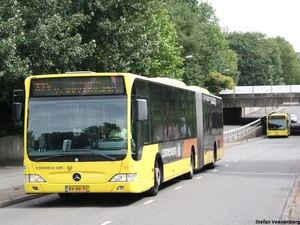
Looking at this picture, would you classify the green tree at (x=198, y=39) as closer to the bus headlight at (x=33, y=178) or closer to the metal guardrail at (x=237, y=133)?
the metal guardrail at (x=237, y=133)

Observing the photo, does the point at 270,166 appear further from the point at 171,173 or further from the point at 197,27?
the point at 197,27

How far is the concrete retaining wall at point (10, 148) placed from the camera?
3725cm

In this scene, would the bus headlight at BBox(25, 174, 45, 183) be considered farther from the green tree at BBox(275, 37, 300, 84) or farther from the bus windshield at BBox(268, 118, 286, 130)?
the green tree at BBox(275, 37, 300, 84)

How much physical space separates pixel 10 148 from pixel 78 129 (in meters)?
23.0

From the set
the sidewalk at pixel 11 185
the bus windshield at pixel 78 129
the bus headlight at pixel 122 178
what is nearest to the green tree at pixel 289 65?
the sidewalk at pixel 11 185

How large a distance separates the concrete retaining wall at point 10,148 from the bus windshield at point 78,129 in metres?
21.7

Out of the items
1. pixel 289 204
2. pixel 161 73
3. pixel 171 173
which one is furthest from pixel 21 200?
pixel 161 73

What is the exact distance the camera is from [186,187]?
20.5 meters

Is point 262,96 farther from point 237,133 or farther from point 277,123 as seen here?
point 237,133

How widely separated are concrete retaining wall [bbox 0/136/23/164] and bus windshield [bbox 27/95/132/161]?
71.1 feet

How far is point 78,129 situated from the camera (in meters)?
15.8

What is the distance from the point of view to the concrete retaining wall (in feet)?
122

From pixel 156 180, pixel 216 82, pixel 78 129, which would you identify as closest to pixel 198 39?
pixel 216 82

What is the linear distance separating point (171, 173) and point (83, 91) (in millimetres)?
4777
